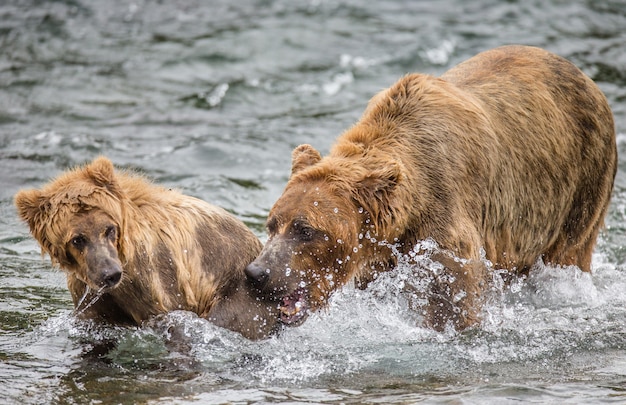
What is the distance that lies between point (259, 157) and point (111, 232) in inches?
251

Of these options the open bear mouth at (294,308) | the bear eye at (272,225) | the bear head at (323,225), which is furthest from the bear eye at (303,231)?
the open bear mouth at (294,308)

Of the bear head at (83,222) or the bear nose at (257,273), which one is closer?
the bear head at (83,222)

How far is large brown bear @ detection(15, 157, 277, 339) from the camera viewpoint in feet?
21.1

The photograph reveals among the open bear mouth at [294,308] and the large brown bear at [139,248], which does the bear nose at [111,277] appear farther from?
the open bear mouth at [294,308]

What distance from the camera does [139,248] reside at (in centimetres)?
690

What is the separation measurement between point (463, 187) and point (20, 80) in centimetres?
1074

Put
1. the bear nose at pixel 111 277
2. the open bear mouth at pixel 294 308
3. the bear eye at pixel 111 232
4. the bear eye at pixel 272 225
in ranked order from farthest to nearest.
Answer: the open bear mouth at pixel 294 308
the bear eye at pixel 272 225
the bear eye at pixel 111 232
the bear nose at pixel 111 277

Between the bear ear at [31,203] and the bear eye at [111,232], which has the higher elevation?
the bear ear at [31,203]

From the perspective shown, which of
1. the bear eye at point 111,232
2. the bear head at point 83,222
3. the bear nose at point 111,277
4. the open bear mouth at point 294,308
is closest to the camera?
the bear nose at point 111,277

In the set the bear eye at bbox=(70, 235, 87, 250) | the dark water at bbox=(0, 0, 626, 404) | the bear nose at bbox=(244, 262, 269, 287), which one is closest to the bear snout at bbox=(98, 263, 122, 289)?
the bear eye at bbox=(70, 235, 87, 250)

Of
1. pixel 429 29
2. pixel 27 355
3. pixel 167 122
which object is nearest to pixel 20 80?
pixel 167 122

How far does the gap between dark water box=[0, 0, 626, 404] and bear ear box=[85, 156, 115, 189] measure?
3.59 feet

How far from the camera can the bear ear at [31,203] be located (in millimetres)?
6555

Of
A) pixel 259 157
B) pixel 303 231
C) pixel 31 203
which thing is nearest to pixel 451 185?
pixel 303 231
